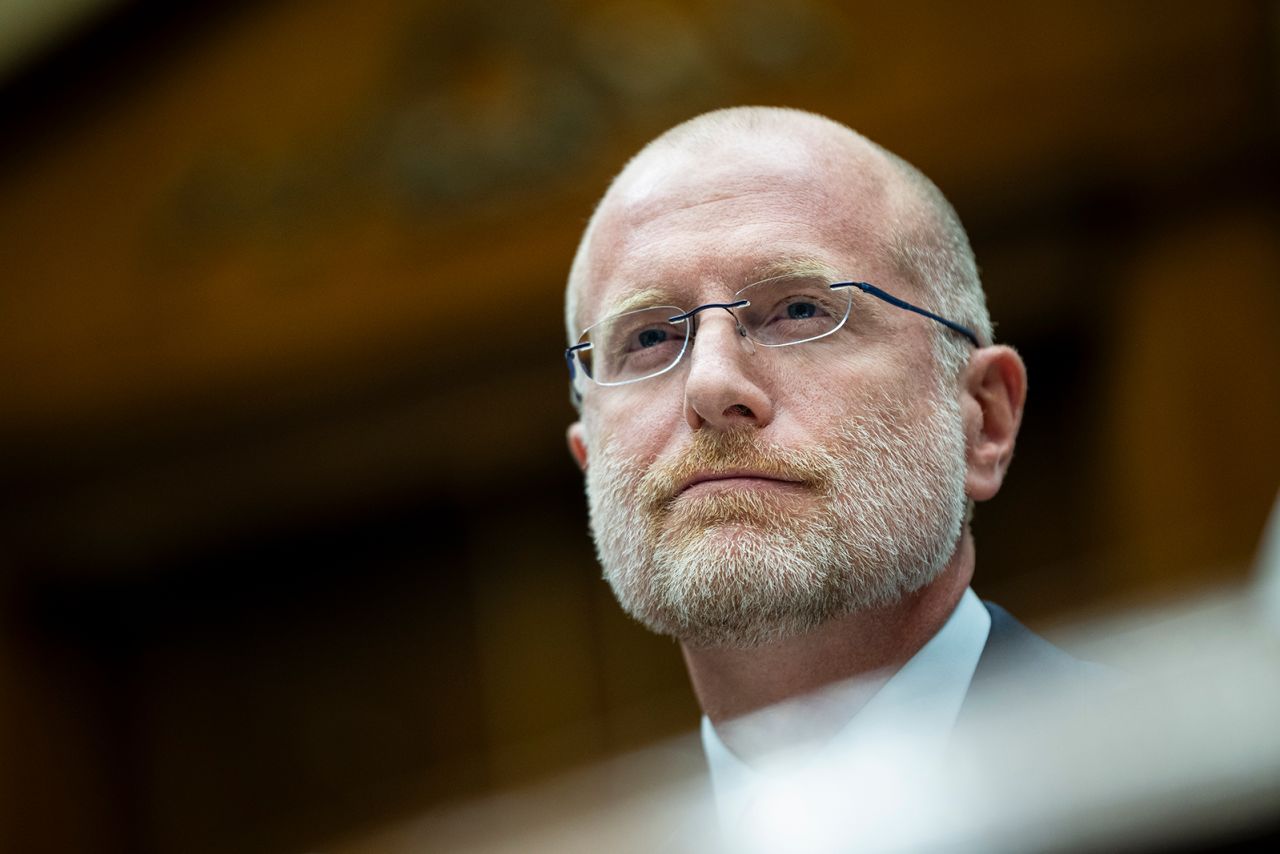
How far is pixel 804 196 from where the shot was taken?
1.56 meters

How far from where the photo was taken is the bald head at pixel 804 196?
5.16ft

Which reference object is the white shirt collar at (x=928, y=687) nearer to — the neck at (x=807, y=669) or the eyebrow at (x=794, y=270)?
the neck at (x=807, y=669)

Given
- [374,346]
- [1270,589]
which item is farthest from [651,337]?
[374,346]

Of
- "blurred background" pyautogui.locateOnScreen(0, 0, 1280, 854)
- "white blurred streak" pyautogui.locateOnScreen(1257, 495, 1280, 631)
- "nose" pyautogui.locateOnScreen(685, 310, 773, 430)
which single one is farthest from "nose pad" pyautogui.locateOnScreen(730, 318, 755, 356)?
"blurred background" pyautogui.locateOnScreen(0, 0, 1280, 854)

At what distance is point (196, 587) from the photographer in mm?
4914

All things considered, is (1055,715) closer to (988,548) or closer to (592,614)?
(988,548)

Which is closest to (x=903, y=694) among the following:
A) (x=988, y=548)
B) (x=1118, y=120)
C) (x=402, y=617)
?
(x=988, y=548)

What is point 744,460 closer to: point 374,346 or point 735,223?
point 735,223

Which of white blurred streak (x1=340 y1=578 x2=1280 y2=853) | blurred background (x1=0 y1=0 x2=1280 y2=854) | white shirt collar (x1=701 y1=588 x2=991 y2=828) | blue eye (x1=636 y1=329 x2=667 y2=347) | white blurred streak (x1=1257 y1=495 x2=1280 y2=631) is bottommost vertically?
white blurred streak (x1=340 y1=578 x2=1280 y2=853)

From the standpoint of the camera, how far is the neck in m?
1.43

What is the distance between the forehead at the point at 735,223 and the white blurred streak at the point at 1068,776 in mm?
1009

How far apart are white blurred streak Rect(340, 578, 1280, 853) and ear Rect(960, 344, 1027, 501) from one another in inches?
42.4

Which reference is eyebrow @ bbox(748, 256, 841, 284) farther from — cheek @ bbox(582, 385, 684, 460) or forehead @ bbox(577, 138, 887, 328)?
cheek @ bbox(582, 385, 684, 460)

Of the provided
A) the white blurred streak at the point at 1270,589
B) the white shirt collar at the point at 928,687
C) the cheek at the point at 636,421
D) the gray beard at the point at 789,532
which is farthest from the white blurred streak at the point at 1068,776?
the cheek at the point at 636,421
